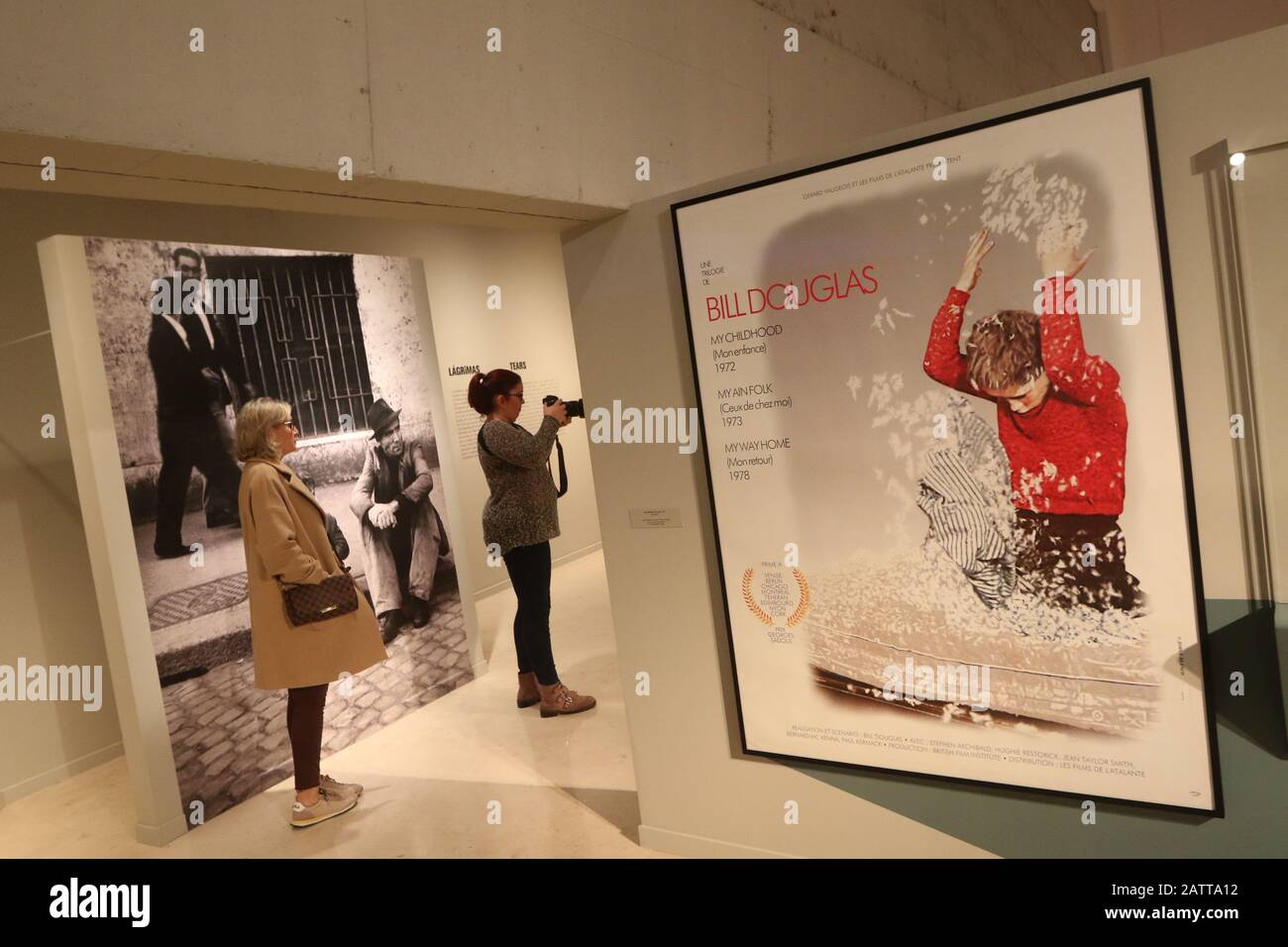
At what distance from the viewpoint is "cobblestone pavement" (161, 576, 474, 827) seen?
3.87 metres

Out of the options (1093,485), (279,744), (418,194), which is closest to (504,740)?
(279,744)

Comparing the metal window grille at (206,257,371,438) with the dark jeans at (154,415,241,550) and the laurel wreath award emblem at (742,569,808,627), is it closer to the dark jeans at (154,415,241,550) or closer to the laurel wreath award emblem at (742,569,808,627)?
the dark jeans at (154,415,241,550)

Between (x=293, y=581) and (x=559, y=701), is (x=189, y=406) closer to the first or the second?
(x=293, y=581)

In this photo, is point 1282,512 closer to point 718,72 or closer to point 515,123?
point 515,123

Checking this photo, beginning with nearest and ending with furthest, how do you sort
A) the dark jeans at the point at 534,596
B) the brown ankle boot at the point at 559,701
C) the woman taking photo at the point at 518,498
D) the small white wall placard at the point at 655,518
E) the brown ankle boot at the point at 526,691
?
the small white wall placard at the point at 655,518 < the woman taking photo at the point at 518,498 < the dark jeans at the point at 534,596 < the brown ankle boot at the point at 559,701 < the brown ankle boot at the point at 526,691

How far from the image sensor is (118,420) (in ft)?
12.2

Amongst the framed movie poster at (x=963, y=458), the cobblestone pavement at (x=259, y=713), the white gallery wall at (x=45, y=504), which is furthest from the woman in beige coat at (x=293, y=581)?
the framed movie poster at (x=963, y=458)

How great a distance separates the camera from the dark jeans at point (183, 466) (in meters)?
3.86

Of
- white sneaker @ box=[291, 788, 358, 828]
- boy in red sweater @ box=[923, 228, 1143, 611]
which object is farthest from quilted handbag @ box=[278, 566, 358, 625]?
boy in red sweater @ box=[923, 228, 1143, 611]

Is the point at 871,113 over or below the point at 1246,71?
over

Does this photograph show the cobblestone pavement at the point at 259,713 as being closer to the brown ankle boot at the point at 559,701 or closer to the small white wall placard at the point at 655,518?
the brown ankle boot at the point at 559,701

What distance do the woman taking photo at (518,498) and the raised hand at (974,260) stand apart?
94.2 inches

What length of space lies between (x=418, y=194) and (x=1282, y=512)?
225 cm

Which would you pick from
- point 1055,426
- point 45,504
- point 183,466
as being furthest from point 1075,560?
point 45,504
